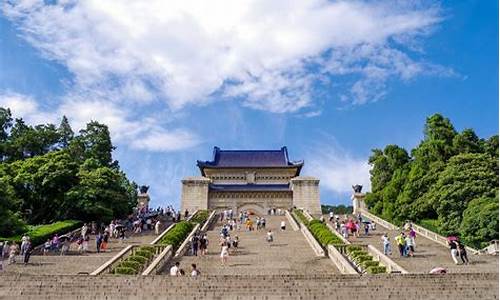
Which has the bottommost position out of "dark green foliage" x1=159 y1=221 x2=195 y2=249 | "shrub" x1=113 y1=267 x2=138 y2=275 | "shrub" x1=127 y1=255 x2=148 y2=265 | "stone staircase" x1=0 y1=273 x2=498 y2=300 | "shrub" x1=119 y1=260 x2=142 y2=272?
"stone staircase" x1=0 y1=273 x2=498 y2=300

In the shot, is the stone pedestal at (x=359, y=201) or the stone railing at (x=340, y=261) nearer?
the stone railing at (x=340, y=261)

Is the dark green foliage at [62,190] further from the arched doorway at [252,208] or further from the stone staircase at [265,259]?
the arched doorway at [252,208]

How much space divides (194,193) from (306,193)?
11996 millimetres

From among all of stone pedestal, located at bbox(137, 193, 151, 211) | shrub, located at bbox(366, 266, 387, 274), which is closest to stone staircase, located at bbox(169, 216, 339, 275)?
shrub, located at bbox(366, 266, 387, 274)

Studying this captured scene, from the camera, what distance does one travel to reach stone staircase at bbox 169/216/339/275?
62.8 ft

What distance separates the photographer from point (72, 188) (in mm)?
36438

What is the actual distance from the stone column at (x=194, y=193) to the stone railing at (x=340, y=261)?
114 feet

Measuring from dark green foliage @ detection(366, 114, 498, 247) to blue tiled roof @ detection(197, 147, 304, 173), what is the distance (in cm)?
1861

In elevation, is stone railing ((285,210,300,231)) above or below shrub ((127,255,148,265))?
above

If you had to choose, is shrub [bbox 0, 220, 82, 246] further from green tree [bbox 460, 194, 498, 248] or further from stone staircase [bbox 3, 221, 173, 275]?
green tree [bbox 460, 194, 498, 248]

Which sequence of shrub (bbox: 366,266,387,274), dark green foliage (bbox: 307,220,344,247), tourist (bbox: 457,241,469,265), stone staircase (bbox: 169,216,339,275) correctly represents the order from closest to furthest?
shrub (bbox: 366,266,387,274)
stone staircase (bbox: 169,216,339,275)
tourist (bbox: 457,241,469,265)
dark green foliage (bbox: 307,220,344,247)

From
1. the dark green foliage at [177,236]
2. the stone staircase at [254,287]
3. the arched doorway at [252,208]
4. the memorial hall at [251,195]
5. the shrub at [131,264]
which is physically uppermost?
the memorial hall at [251,195]

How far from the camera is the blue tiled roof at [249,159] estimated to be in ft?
214

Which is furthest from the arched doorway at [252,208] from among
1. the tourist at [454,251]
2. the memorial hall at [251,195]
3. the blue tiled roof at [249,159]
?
the tourist at [454,251]
